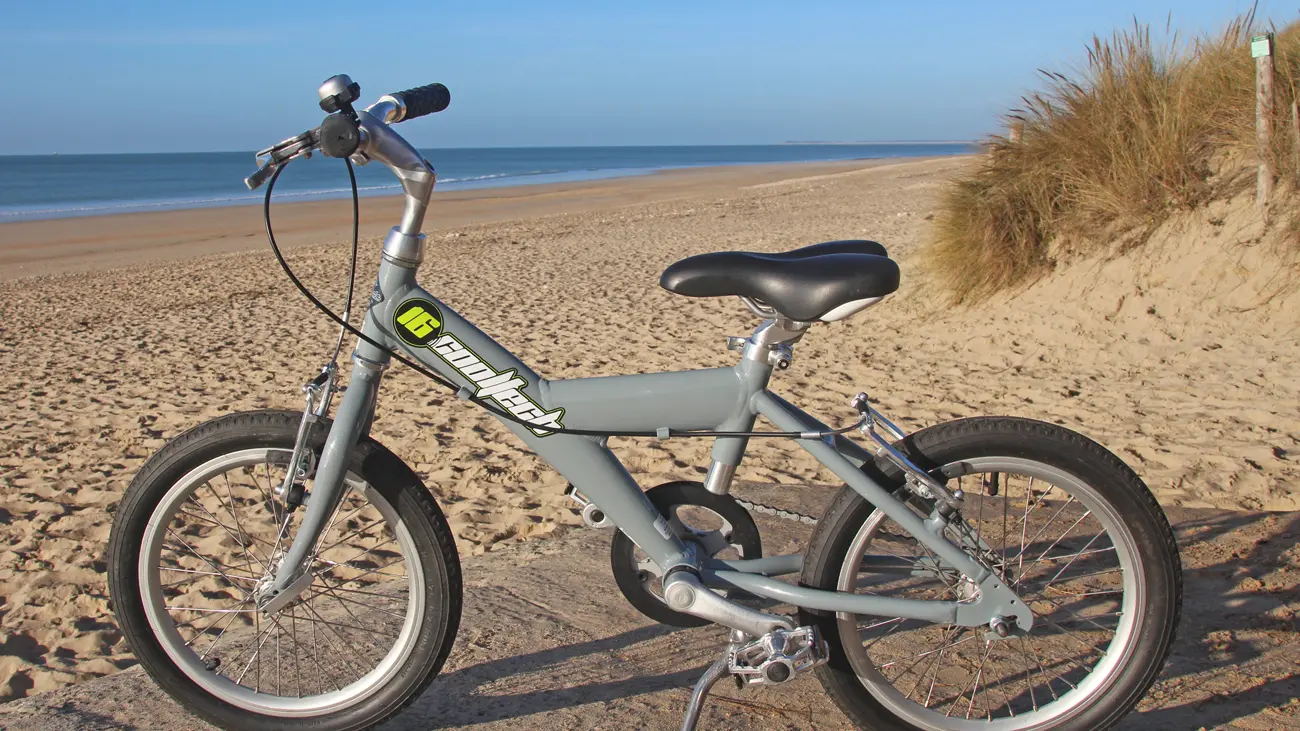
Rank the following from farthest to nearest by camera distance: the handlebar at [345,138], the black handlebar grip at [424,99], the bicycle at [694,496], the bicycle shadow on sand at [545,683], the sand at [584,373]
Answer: the sand at [584,373] < the bicycle shadow on sand at [545,683] < the black handlebar grip at [424,99] < the bicycle at [694,496] < the handlebar at [345,138]

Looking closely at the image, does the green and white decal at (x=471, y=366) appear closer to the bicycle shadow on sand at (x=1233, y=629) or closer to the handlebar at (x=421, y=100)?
the handlebar at (x=421, y=100)

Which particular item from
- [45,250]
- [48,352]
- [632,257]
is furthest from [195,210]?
[48,352]

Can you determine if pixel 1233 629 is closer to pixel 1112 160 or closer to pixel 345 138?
pixel 345 138

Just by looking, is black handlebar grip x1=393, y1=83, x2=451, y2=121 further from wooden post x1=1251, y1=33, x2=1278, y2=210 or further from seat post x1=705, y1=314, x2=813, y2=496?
wooden post x1=1251, y1=33, x2=1278, y2=210

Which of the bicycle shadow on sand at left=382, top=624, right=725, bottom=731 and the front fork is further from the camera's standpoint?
the bicycle shadow on sand at left=382, top=624, right=725, bottom=731

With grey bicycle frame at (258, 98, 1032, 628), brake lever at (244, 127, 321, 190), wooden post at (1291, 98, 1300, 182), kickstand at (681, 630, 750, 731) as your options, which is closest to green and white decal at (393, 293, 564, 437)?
grey bicycle frame at (258, 98, 1032, 628)

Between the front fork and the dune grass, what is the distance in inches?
264

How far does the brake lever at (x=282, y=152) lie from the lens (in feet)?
7.15

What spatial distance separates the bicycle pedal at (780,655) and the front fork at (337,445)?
1029mm

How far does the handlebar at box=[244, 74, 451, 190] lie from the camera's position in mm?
2145

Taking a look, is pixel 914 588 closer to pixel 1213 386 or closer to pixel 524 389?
pixel 524 389

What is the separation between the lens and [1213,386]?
5.96 metres

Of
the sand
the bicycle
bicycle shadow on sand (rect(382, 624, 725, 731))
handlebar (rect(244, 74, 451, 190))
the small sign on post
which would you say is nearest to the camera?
handlebar (rect(244, 74, 451, 190))

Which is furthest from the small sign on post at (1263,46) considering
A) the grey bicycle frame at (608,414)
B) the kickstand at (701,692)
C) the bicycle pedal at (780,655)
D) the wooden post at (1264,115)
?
the kickstand at (701,692)
